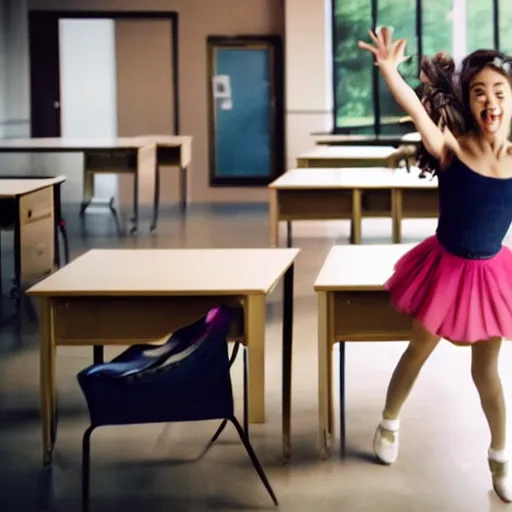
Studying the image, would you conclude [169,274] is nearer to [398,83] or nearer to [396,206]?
[398,83]

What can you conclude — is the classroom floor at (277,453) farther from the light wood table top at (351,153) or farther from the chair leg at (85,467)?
the light wood table top at (351,153)

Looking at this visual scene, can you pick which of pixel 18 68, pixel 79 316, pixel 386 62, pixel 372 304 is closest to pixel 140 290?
pixel 79 316

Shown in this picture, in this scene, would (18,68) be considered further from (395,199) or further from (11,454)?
(11,454)

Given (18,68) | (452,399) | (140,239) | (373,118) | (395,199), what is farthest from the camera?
(373,118)

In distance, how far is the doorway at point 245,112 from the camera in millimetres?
13086

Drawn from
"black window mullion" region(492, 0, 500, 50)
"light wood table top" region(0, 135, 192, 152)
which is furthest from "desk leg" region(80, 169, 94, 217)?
"black window mullion" region(492, 0, 500, 50)

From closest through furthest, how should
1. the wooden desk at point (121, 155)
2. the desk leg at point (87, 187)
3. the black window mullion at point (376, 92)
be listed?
the wooden desk at point (121, 155) < the desk leg at point (87, 187) < the black window mullion at point (376, 92)

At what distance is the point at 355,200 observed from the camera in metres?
6.14

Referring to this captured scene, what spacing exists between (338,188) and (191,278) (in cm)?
280

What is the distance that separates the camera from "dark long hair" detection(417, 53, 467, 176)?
3066mm

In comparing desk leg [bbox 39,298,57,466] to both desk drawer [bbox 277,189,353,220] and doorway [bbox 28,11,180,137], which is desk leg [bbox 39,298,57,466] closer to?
desk drawer [bbox 277,189,353,220]

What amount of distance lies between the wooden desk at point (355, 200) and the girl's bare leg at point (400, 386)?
8.81 ft

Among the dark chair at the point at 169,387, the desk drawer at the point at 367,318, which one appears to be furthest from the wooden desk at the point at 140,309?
the dark chair at the point at 169,387

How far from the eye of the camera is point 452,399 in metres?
4.30
